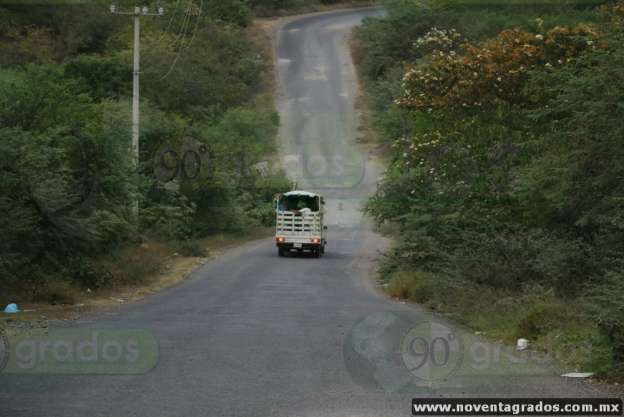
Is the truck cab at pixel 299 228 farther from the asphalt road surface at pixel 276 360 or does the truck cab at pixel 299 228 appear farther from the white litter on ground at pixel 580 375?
the white litter on ground at pixel 580 375

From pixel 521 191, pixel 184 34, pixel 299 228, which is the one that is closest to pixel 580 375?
pixel 521 191

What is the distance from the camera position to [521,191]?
2447 centimetres

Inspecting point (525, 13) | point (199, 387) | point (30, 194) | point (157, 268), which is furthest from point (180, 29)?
point (199, 387)

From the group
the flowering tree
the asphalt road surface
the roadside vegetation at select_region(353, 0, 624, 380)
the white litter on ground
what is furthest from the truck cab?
the white litter on ground

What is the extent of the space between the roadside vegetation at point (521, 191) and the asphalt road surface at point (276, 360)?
3.51 feet

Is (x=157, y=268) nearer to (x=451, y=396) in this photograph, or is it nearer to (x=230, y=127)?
(x=451, y=396)

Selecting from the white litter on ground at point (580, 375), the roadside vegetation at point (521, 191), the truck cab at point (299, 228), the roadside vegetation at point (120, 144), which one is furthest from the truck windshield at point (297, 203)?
the white litter on ground at point (580, 375)

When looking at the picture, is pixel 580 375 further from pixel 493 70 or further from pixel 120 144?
pixel 120 144

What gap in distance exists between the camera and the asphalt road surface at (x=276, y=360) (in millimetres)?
11188

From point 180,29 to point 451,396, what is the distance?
195 feet

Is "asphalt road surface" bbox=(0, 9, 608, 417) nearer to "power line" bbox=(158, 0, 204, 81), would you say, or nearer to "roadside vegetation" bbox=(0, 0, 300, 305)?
"roadside vegetation" bbox=(0, 0, 300, 305)

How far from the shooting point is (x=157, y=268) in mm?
31578

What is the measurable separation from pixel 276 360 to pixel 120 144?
16.1m

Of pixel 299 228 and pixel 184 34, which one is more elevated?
pixel 184 34
